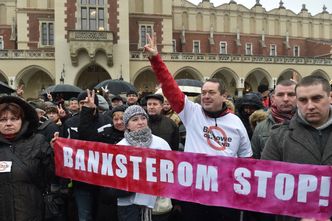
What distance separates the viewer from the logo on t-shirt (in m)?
3.71

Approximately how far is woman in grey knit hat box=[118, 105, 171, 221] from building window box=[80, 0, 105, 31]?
2811 cm

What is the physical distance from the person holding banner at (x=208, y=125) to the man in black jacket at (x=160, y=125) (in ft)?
3.75

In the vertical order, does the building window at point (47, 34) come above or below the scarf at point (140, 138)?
above

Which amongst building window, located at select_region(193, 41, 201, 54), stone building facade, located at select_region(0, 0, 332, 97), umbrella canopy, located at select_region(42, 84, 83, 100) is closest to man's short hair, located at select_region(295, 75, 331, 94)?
umbrella canopy, located at select_region(42, 84, 83, 100)

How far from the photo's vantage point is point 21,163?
323 centimetres

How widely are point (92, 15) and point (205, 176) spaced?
29523 mm

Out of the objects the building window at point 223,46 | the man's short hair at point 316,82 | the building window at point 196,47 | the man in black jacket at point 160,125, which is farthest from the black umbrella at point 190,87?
the building window at point 223,46

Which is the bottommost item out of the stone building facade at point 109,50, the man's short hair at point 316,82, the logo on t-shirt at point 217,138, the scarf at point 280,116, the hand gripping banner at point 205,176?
the hand gripping banner at point 205,176

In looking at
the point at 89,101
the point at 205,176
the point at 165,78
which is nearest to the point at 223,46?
the point at 89,101

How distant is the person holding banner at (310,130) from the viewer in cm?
261

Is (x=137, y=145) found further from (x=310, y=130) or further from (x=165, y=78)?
(x=310, y=130)

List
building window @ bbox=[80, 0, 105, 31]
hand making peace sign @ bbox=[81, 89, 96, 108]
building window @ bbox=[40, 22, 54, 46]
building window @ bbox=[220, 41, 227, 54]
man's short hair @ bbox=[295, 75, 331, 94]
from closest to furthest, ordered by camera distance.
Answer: man's short hair @ bbox=[295, 75, 331, 94]
hand making peace sign @ bbox=[81, 89, 96, 108]
building window @ bbox=[80, 0, 105, 31]
building window @ bbox=[40, 22, 54, 46]
building window @ bbox=[220, 41, 227, 54]

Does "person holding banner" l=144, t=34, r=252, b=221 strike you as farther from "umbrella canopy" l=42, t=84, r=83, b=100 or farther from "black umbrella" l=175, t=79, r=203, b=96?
"umbrella canopy" l=42, t=84, r=83, b=100

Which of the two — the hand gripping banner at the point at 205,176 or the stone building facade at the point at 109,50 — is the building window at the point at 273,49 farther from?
the hand gripping banner at the point at 205,176
